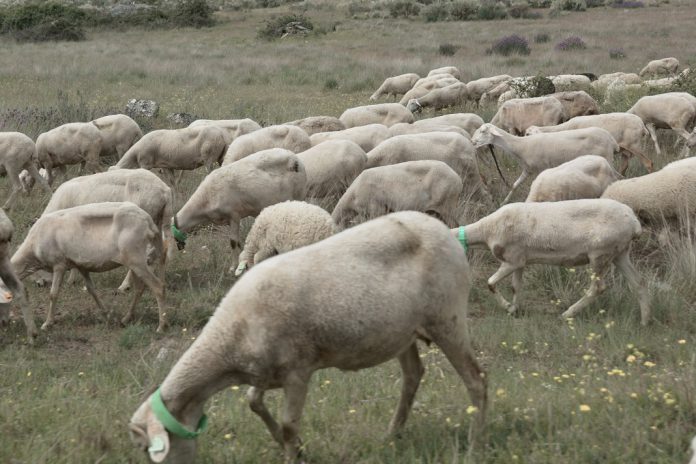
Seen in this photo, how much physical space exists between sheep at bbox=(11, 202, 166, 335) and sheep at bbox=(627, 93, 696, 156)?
9.34 m

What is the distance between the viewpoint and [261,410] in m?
4.57

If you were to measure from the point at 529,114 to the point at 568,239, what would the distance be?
752 cm

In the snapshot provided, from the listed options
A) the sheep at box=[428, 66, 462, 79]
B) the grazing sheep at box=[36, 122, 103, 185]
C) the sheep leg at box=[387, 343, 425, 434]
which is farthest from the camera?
the sheep at box=[428, 66, 462, 79]

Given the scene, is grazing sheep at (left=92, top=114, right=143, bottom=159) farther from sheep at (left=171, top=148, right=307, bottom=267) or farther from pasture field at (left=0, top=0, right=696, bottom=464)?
sheep at (left=171, top=148, right=307, bottom=267)

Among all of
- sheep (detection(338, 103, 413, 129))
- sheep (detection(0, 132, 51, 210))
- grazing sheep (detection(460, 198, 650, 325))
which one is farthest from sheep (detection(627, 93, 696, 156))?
sheep (detection(0, 132, 51, 210))

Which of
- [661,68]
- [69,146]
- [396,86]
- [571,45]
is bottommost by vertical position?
[571,45]

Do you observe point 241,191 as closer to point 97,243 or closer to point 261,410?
point 97,243

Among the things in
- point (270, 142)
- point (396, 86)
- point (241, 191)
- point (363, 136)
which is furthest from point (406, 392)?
point (396, 86)

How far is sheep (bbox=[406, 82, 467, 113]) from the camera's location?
18.8 meters

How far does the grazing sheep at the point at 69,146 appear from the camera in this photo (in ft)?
41.0

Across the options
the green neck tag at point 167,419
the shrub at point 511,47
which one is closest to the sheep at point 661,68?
the shrub at point 511,47

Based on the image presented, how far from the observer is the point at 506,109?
15125 millimetres

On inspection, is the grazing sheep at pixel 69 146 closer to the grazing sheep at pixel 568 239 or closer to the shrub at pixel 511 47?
the grazing sheep at pixel 568 239

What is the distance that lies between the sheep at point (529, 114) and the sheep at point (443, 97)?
11.6 feet
